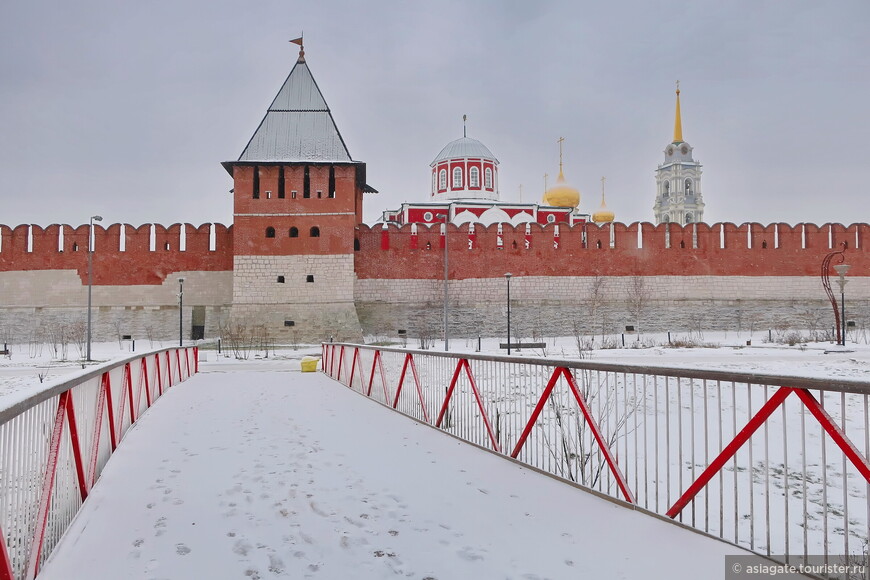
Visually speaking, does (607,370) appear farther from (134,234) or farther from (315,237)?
(134,234)

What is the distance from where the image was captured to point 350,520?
324 centimetres

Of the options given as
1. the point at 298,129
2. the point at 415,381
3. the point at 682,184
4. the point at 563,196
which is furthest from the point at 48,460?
the point at 682,184

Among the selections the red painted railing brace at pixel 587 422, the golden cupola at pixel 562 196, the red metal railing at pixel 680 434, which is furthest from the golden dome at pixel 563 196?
the red painted railing brace at pixel 587 422

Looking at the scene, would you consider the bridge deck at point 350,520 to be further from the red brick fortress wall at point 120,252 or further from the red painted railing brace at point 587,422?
the red brick fortress wall at point 120,252

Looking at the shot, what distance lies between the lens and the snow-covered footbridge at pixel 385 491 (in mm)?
2615

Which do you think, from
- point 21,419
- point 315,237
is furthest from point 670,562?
point 315,237

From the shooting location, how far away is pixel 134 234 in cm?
2467

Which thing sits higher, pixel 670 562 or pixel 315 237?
pixel 315 237

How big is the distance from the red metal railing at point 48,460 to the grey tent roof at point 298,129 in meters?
20.1

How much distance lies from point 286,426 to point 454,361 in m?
1.62

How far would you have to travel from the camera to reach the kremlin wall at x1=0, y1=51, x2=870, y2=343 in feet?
77.8

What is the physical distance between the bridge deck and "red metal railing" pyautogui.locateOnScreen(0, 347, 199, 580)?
0.41ft

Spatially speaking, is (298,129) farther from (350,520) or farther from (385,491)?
(350,520)

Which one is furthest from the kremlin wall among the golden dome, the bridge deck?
the bridge deck
